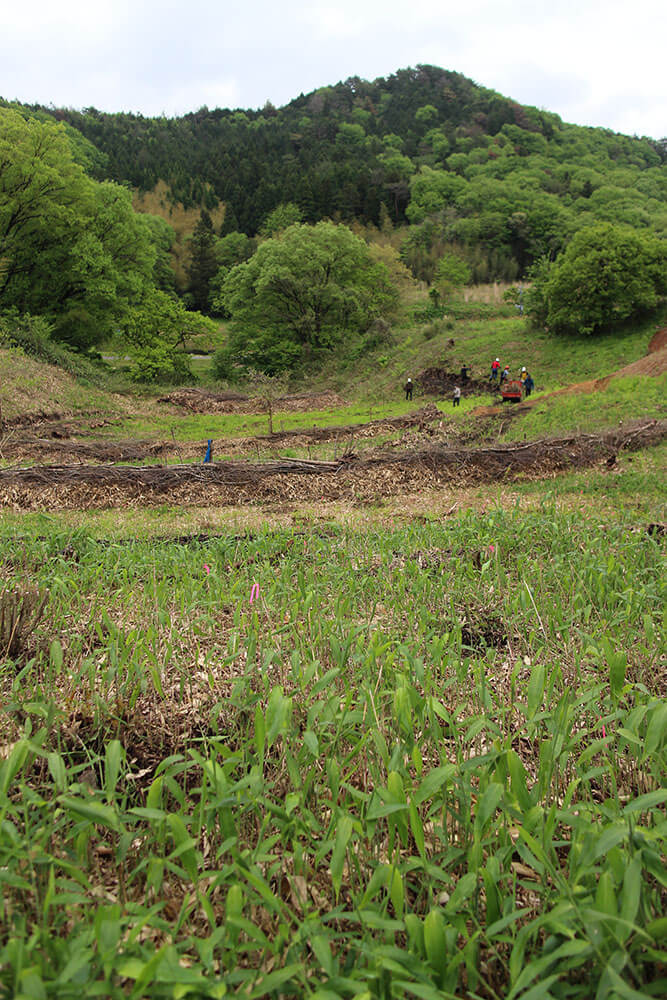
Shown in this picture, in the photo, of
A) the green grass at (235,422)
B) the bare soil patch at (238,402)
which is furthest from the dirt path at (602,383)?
the bare soil patch at (238,402)

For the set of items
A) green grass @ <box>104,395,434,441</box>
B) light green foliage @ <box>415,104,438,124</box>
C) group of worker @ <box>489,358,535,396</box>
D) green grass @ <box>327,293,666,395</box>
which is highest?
light green foliage @ <box>415,104,438,124</box>

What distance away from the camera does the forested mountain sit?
174ft

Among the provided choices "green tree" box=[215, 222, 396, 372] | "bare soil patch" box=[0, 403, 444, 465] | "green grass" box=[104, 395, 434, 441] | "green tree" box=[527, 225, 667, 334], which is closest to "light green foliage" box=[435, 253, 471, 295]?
"green tree" box=[215, 222, 396, 372]

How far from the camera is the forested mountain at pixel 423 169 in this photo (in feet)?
174

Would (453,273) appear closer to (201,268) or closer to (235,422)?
(235,422)

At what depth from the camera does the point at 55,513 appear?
9.00 m

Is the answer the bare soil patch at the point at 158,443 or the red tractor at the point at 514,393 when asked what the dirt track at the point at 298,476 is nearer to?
the bare soil patch at the point at 158,443

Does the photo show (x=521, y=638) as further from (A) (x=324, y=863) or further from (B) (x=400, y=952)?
(B) (x=400, y=952)

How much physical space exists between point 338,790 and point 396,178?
276ft

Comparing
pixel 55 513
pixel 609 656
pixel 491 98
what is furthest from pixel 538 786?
pixel 491 98

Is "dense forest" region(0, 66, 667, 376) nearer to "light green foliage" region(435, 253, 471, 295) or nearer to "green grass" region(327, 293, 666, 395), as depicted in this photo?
"light green foliage" region(435, 253, 471, 295)

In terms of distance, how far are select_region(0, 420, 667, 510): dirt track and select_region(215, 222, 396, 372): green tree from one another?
27.4 meters

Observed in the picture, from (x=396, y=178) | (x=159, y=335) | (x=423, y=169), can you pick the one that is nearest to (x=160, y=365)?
(x=159, y=335)

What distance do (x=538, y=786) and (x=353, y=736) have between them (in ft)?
2.38
